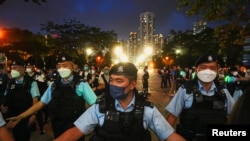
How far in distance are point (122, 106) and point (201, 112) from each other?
1.37m

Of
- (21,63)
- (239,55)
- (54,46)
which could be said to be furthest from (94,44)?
(21,63)

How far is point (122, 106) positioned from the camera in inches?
148

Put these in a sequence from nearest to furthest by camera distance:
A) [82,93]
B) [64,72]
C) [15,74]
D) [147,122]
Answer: [147,122], [82,93], [64,72], [15,74]

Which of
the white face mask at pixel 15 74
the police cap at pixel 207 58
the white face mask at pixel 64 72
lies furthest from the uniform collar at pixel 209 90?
the white face mask at pixel 15 74

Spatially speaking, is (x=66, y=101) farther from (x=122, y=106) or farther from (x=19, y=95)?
(x=122, y=106)

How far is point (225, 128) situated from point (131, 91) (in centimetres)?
203

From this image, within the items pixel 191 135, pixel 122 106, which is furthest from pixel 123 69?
pixel 191 135

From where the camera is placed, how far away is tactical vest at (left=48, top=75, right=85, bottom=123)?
5711 mm

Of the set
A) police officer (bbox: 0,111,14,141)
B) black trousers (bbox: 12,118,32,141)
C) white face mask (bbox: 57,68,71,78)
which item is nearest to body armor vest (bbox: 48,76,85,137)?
white face mask (bbox: 57,68,71,78)

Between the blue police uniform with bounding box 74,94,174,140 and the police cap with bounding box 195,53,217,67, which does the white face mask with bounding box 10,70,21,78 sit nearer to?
the police cap with bounding box 195,53,217,67

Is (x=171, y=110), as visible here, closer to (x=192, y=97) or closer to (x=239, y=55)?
(x=192, y=97)

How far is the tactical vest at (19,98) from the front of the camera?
6830 millimetres

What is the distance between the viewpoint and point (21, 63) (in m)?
7.34

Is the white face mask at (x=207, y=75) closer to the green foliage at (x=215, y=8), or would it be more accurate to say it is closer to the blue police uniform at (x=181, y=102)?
the blue police uniform at (x=181, y=102)
